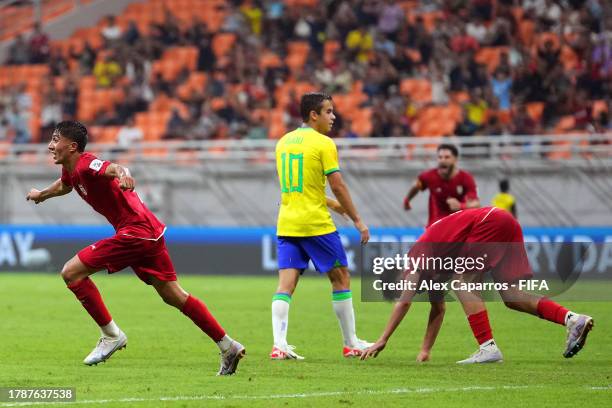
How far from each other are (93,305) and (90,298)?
0.26ft

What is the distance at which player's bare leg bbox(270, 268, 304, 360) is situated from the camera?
11.5 m

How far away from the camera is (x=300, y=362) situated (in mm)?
11180

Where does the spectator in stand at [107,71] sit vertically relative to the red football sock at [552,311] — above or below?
above

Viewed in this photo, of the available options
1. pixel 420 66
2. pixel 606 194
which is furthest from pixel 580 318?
pixel 420 66

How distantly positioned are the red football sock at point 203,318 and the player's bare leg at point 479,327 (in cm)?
221

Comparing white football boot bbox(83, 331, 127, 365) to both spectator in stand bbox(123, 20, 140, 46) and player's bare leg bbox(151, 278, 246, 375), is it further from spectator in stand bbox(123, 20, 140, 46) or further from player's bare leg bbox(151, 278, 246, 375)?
spectator in stand bbox(123, 20, 140, 46)

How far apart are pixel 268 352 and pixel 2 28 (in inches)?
1013

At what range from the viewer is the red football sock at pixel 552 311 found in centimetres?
1068

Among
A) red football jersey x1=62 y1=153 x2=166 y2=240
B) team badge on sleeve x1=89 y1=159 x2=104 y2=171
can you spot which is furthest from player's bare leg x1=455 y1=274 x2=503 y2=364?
team badge on sleeve x1=89 y1=159 x2=104 y2=171

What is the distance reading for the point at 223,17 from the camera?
32156mm

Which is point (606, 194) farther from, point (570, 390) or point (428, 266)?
point (570, 390)

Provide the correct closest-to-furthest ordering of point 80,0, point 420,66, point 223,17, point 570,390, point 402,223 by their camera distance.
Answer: point 570,390 < point 402,223 < point 420,66 < point 223,17 < point 80,0

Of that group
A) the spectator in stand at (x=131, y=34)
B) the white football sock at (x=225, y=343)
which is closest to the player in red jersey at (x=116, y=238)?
the white football sock at (x=225, y=343)

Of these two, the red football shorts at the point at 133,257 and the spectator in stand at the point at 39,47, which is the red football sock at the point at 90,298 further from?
the spectator in stand at the point at 39,47
